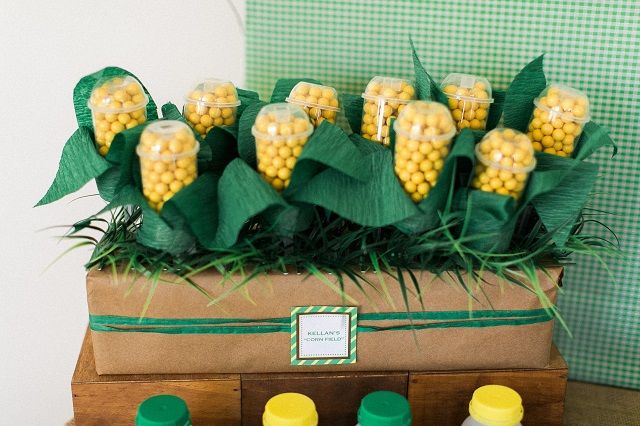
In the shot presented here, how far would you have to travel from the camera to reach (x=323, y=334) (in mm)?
1017

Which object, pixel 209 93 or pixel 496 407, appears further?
pixel 209 93

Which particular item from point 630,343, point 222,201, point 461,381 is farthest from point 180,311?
point 630,343

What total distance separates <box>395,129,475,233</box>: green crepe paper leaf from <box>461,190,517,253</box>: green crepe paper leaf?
0.11 ft

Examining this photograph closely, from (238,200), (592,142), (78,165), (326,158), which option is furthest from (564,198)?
(78,165)

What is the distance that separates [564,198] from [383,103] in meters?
0.29

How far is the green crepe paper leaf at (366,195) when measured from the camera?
0.95 metres

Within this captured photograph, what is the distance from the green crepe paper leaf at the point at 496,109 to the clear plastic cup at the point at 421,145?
0.64ft

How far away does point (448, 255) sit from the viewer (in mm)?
996

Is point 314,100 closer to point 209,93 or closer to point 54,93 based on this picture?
point 209,93

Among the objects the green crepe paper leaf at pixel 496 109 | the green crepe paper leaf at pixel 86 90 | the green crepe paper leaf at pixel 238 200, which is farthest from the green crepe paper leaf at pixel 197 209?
the green crepe paper leaf at pixel 496 109

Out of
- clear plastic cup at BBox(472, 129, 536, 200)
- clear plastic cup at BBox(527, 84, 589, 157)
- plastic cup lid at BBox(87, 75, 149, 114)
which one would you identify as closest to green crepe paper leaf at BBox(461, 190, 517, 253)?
clear plastic cup at BBox(472, 129, 536, 200)

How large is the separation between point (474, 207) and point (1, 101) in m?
0.89

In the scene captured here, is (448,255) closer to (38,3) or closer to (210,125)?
(210,125)

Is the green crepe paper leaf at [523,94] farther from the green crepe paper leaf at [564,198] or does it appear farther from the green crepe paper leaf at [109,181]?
the green crepe paper leaf at [109,181]
